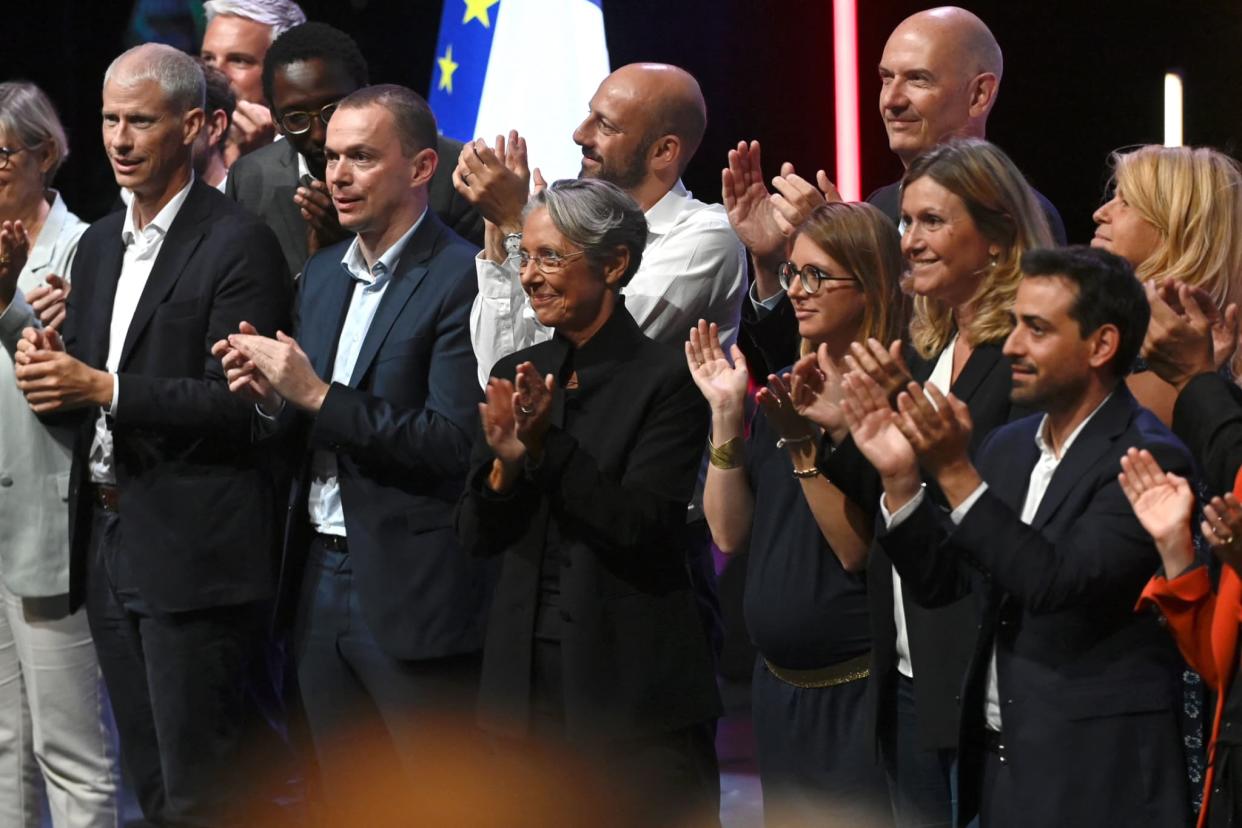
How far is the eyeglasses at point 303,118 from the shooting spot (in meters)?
4.13

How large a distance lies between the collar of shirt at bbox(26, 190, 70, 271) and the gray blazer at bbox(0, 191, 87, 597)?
218 mm

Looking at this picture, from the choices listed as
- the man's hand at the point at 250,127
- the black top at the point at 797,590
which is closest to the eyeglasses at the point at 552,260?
the black top at the point at 797,590

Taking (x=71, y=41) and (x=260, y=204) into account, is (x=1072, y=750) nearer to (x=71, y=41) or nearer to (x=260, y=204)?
(x=260, y=204)

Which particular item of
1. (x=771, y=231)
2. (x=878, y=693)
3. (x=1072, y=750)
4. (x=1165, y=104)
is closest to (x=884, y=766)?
(x=878, y=693)

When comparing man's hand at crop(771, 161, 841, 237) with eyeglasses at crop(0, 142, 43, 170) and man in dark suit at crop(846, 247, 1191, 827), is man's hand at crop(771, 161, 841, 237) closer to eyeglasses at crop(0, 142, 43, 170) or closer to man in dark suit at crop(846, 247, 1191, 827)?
man in dark suit at crop(846, 247, 1191, 827)

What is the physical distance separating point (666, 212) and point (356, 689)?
45.2 inches

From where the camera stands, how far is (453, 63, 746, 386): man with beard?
3.59 meters

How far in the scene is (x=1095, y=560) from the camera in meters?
2.60

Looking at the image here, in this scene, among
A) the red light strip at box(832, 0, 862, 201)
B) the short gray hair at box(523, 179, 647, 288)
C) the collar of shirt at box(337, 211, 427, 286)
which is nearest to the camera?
the short gray hair at box(523, 179, 647, 288)

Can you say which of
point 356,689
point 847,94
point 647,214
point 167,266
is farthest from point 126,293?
point 847,94

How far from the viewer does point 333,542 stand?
3.70 m

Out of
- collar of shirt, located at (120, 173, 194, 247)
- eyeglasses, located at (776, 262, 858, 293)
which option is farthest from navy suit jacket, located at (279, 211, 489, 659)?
eyeglasses, located at (776, 262, 858, 293)

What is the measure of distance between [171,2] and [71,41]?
36 centimetres

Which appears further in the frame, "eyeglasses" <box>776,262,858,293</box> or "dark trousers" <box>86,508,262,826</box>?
"dark trousers" <box>86,508,262,826</box>
